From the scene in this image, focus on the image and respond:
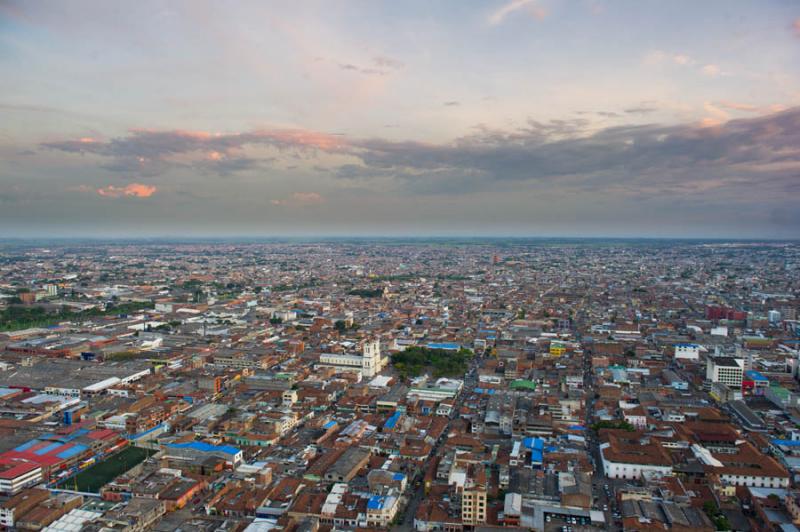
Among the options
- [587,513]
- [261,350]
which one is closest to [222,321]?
[261,350]

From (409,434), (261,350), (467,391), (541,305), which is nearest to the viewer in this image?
(409,434)

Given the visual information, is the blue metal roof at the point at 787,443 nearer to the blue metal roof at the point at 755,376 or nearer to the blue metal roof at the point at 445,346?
the blue metal roof at the point at 755,376

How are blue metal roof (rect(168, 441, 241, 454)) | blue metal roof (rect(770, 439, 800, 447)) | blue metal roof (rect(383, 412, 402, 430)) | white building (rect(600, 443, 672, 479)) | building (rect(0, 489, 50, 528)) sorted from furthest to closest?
blue metal roof (rect(383, 412, 402, 430)), blue metal roof (rect(770, 439, 800, 447)), blue metal roof (rect(168, 441, 241, 454)), white building (rect(600, 443, 672, 479)), building (rect(0, 489, 50, 528))

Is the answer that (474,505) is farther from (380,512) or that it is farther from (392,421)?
(392,421)

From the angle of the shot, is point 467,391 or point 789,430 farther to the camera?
point 467,391

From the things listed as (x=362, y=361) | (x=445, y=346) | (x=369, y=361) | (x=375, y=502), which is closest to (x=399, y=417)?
(x=375, y=502)

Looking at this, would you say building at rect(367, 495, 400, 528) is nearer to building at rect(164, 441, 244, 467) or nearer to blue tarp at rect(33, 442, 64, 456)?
building at rect(164, 441, 244, 467)

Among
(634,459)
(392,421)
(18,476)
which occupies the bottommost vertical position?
(392,421)

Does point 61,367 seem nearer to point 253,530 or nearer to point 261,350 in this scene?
point 261,350

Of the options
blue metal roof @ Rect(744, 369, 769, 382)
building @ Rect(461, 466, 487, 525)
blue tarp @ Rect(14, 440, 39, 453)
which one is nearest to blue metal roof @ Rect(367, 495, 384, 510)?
building @ Rect(461, 466, 487, 525)

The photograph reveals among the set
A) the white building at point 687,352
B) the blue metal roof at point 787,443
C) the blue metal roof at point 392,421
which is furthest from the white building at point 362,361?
the blue metal roof at point 787,443

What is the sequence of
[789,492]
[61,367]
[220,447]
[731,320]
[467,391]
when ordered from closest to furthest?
[789,492], [220,447], [467,391], [61,367], [731,320]
